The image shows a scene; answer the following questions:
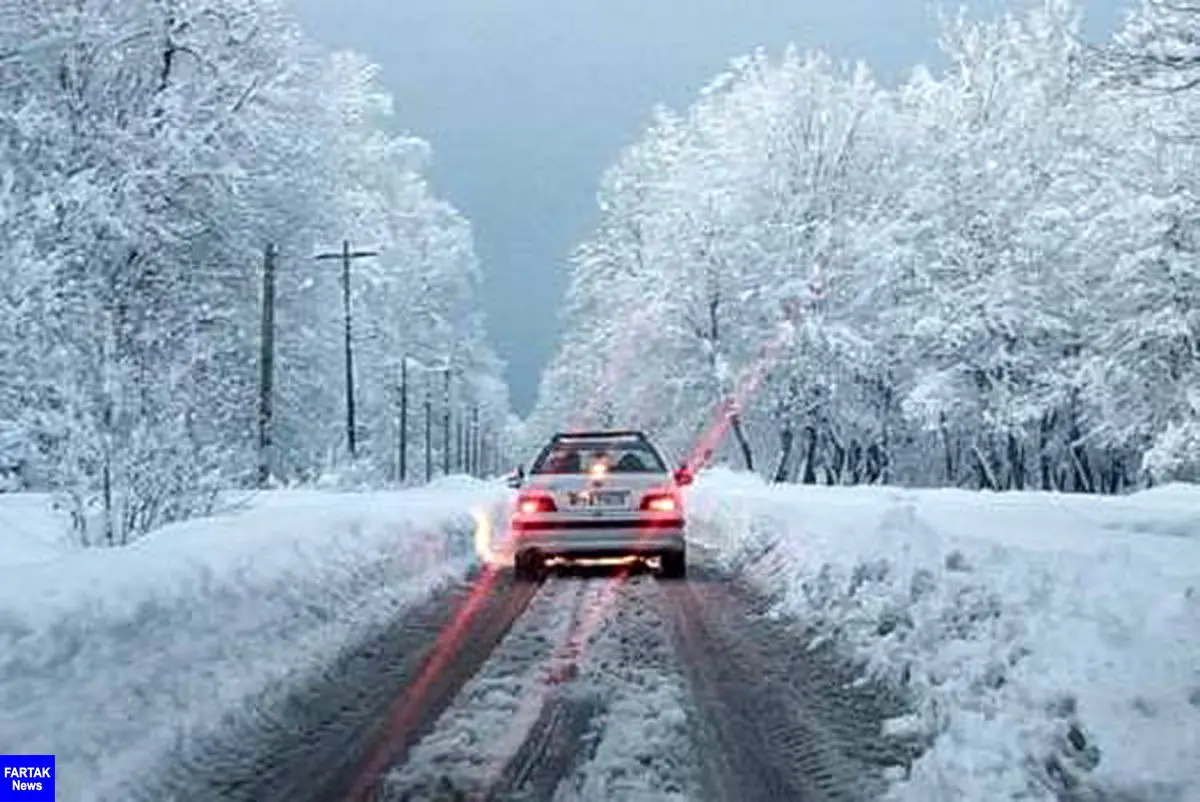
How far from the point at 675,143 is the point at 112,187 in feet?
122

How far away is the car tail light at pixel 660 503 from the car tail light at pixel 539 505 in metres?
1.05

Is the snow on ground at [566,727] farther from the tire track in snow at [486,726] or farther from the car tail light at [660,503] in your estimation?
the car tail light at [660,503]

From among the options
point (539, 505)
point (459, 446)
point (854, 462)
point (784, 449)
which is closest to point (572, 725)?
point (539, 505)

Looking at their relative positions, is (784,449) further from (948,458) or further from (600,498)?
(600,498)

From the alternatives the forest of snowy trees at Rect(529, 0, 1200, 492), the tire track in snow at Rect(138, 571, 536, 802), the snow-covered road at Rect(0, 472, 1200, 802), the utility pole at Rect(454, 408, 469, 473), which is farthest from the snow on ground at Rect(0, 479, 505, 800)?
the utility pole at Rect(454, 408, 469, 473)

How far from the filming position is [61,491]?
14.2 m

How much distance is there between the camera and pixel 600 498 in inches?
661

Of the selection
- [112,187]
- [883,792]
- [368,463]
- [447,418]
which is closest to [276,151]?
[112,187]

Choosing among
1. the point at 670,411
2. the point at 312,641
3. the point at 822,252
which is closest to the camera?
the point at 312,641

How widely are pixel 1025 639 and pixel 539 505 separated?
31.7 feet

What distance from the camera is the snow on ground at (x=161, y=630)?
6172mm

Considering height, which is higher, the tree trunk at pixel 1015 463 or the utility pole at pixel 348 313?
the utility pole at pixel 348 313

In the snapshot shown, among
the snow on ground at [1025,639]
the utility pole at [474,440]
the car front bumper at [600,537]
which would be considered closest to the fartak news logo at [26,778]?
the snow on ground at [1025,639]

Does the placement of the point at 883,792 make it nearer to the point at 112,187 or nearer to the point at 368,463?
the point at 112,187
